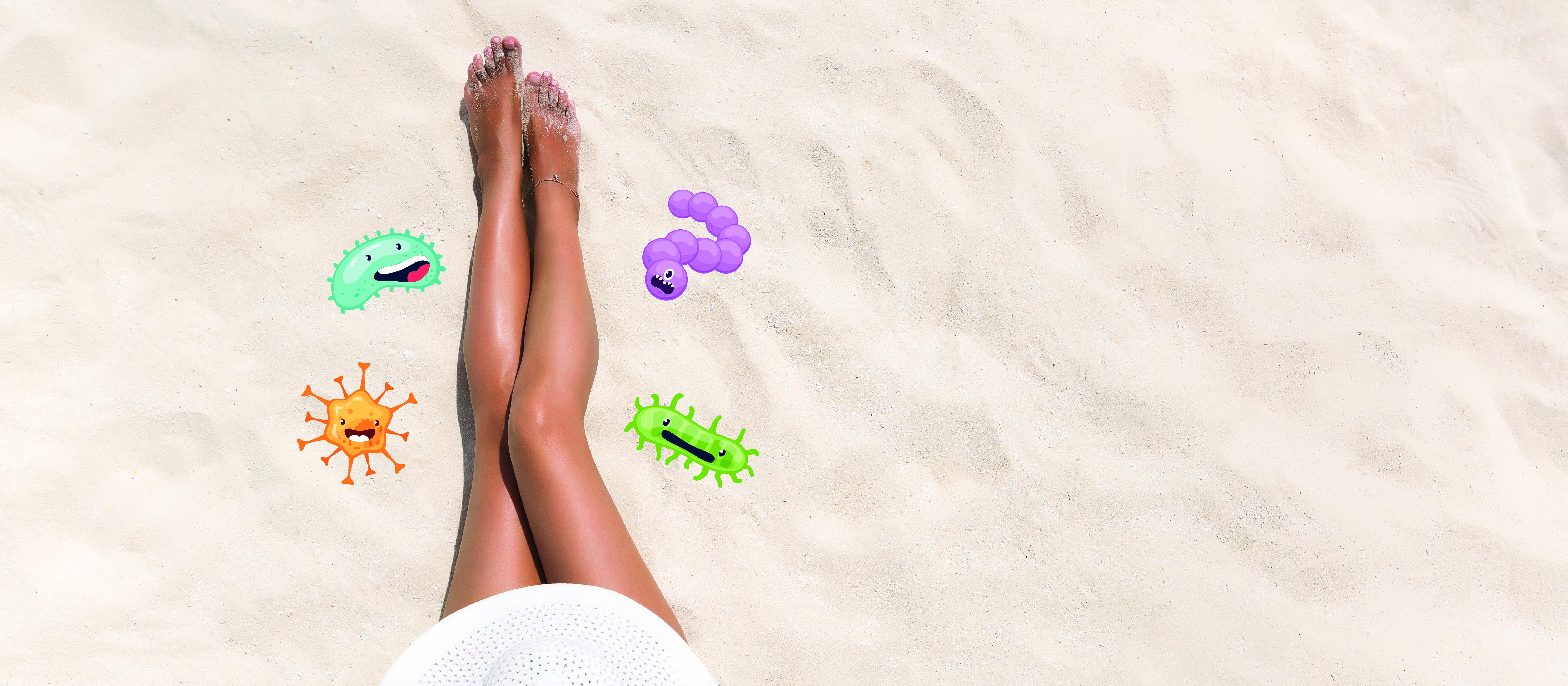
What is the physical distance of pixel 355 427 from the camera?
6.59ft

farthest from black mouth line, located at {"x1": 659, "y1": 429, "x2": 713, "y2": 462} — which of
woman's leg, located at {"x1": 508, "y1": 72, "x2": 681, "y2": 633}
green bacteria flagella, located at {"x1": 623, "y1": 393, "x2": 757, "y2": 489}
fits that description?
woman's leg, located at {"x1": 508, "y1": 72, "x2": 681, "y2": 633}

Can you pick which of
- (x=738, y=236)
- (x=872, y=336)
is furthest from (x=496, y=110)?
(x=872, y=336)

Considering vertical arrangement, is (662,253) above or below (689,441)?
above

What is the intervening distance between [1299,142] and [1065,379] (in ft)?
3.00

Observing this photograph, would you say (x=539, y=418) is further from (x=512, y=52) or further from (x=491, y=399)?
(x=512, y=52)

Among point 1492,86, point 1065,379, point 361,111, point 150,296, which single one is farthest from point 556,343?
point 1492,86

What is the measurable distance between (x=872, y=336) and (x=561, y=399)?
0.76 meters

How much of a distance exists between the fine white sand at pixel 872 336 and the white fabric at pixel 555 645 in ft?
2.31

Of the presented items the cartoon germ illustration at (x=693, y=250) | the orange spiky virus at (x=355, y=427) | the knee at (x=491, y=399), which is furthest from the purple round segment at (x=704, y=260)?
the orange spiky virus at (x=355, y=427)

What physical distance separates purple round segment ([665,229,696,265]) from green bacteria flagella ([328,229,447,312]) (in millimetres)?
534

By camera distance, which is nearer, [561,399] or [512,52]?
[561,399]

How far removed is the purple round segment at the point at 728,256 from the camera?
2127 mm

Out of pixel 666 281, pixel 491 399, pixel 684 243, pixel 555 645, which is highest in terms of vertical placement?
pixel 684 243

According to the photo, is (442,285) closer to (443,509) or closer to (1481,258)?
(443,509)
